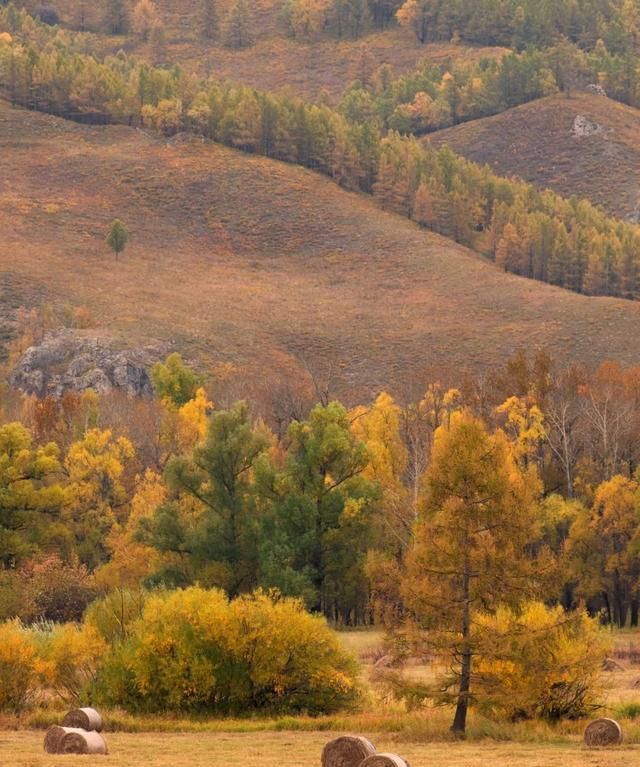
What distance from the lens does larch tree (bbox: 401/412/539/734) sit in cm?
3722

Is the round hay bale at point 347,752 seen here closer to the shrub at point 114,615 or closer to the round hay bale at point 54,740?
the round hay bale at point 54,740

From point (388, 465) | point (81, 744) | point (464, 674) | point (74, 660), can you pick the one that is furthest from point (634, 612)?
point (81, 744)

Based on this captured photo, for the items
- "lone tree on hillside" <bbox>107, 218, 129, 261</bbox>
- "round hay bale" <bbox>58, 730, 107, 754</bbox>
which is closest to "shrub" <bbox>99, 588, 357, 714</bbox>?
"round hay bale" <bbox>58, 730, 107, 754</bbox>

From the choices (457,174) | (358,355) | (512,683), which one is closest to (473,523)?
(512,683)

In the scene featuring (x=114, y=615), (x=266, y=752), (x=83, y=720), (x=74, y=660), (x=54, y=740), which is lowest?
(x=74, y=660)

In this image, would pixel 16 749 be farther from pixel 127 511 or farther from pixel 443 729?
pixel 127 511

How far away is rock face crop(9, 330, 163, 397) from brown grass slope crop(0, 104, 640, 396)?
4.83 m

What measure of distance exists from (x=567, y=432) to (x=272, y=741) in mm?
49082

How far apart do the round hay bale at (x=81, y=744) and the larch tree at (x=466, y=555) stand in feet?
27.5

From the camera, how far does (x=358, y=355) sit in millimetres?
151125

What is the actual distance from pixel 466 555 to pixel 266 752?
7046mm

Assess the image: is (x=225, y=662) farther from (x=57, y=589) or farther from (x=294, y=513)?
(x=57, y=589)

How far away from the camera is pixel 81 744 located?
107 feet

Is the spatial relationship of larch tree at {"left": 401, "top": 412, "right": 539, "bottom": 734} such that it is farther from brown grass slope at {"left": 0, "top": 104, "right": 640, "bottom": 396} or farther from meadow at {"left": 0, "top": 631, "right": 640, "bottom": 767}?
brown grass slope at {"left": 0, "top": 104, "right": 640, "bottom": 396}
